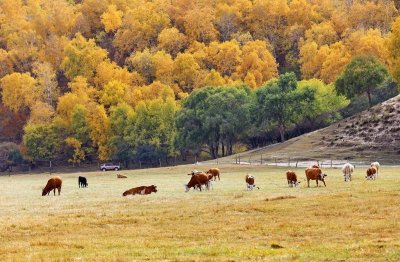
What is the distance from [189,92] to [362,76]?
215 feet

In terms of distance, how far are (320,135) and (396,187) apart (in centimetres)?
6817

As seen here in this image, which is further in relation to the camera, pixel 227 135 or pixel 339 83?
pixel 227 135

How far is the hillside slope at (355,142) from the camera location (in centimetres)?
10150

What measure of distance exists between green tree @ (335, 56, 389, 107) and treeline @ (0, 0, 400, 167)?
0.47 metres

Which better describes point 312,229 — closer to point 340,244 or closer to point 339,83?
point 340,244

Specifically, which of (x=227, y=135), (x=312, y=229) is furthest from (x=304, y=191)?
(x=227, y=135)

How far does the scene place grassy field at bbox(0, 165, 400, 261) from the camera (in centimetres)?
2472

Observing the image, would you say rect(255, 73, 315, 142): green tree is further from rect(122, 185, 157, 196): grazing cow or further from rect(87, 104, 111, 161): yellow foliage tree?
rect(122, 185, 157, 196): grazing cow

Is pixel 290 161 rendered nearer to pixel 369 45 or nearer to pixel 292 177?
pixel 292 177

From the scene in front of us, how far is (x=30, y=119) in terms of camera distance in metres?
169

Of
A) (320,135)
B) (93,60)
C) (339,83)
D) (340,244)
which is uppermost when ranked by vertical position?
(93,60)

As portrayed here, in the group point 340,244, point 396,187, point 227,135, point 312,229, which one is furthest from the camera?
point 227,135

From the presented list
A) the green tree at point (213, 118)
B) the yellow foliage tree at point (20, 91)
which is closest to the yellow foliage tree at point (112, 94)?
the yellow foliage tree at point (20, 91)

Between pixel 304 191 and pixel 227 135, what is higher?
pixel 227 135
